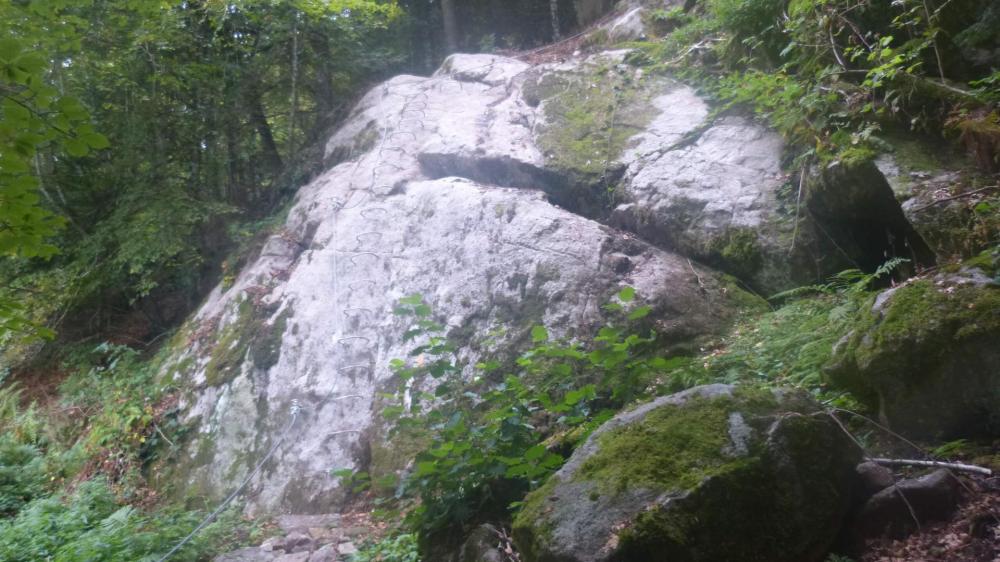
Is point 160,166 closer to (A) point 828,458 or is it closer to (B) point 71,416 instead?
(B) point 71,416

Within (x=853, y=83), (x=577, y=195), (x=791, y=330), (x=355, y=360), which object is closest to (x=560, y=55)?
(x=577, y=195)

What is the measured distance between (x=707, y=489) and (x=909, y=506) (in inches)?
31.9

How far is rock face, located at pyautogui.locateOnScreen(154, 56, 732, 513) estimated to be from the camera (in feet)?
19.6

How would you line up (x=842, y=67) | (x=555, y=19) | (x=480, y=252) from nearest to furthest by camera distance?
(x=842, y=67) → (x=480, y=252) → (x=555, y=19)

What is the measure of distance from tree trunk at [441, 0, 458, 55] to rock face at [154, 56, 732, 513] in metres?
2.88

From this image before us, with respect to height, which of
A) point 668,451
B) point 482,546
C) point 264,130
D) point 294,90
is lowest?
point 482,546

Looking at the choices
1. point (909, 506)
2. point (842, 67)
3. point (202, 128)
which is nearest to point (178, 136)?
point (202, 128)

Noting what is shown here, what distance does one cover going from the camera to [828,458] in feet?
9.13

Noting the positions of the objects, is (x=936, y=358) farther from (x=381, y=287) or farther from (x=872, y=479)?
(x=381, y=287)

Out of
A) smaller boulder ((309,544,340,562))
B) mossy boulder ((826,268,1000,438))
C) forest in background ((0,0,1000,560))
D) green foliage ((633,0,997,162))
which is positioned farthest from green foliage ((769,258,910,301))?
smaller boulder ((309,544,340,562))

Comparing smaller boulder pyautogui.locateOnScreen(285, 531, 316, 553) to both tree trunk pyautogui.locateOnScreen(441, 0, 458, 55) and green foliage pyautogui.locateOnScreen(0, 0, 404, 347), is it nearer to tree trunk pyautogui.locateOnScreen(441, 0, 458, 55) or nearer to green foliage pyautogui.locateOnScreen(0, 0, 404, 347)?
green foliage pyautogui.locateOnScreen(0, 0, 404, 347)

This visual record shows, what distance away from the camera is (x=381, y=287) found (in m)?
7.18

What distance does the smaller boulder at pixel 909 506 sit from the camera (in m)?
2.62

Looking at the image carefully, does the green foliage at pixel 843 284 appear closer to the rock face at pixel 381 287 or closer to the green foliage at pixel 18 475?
the rock face at pixel 381 287
